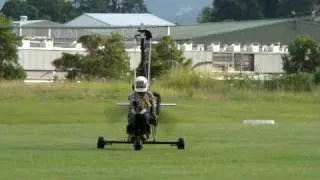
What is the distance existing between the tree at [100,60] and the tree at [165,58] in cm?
234

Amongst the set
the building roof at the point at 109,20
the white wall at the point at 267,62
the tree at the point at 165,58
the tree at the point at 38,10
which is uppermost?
the tree at the point at 38,10

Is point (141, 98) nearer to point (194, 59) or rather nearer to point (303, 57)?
point (303, 57)

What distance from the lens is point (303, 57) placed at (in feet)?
277

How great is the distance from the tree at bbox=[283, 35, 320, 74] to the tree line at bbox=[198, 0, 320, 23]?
78.9m

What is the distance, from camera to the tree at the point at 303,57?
82.2 m

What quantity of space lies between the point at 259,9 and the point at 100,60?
98794 mm

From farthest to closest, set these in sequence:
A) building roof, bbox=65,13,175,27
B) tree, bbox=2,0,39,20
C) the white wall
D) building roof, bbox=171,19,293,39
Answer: tree, bbox=2,0,39,20, building roof, bbox=65,13,175,27, building roof, bbox=171,19,293,39, the white wall

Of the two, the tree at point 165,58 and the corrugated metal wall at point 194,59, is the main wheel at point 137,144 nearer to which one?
the tree at point 165,58

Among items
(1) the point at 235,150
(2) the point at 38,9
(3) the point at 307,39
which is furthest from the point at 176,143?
(2) the point at 38,9

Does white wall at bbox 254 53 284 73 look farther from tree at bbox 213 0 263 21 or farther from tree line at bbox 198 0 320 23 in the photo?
tree at bbox 213 0 263 21

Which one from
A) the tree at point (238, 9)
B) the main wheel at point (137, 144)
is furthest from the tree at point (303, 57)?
the tree at point (238, 9)

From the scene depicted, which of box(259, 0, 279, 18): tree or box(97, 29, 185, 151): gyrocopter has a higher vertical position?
box(259, 0, 279, 18): tree

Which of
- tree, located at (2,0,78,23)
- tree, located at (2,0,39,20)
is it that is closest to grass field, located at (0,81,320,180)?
tree, located at (2,0,78,23)

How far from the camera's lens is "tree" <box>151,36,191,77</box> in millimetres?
66062
